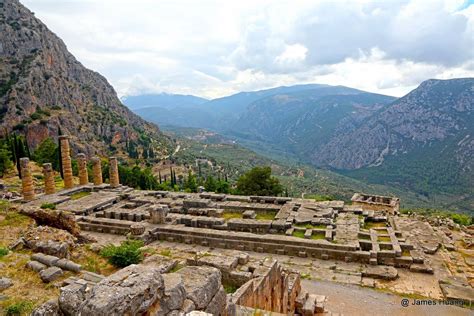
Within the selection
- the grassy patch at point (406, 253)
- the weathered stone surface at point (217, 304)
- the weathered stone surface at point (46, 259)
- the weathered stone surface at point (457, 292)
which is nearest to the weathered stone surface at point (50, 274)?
the weathered stone surface at point (46, 259)

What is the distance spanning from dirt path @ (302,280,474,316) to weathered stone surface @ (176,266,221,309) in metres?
6.21

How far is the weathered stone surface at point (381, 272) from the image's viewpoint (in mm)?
13579

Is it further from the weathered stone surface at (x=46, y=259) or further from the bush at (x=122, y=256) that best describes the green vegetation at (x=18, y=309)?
the bush at (x=122, y=256)

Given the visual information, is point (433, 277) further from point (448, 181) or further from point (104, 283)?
point (448, 181)

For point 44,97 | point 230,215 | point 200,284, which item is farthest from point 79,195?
point 44,97

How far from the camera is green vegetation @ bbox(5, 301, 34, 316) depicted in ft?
22.6

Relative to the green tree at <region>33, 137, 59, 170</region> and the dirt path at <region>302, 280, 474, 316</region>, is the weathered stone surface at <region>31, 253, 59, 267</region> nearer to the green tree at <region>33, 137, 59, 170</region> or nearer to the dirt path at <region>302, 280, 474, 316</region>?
the dirt path at <region>302, 280, 474, 316</region>

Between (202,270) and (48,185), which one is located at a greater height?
(202,270)

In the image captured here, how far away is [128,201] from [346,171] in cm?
13788

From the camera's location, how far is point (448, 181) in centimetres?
9700

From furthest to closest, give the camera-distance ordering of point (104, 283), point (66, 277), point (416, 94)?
point (416, 94) < point (66, 277) < point (104, 283)

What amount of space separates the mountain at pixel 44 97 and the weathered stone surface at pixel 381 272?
5829cm

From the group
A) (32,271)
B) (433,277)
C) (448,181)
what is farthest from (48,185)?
(448,181)

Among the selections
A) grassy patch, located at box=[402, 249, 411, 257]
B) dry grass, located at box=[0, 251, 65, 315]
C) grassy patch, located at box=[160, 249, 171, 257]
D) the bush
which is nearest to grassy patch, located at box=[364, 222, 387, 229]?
grassy patch, located at box=[402, 249, 411, 257]
